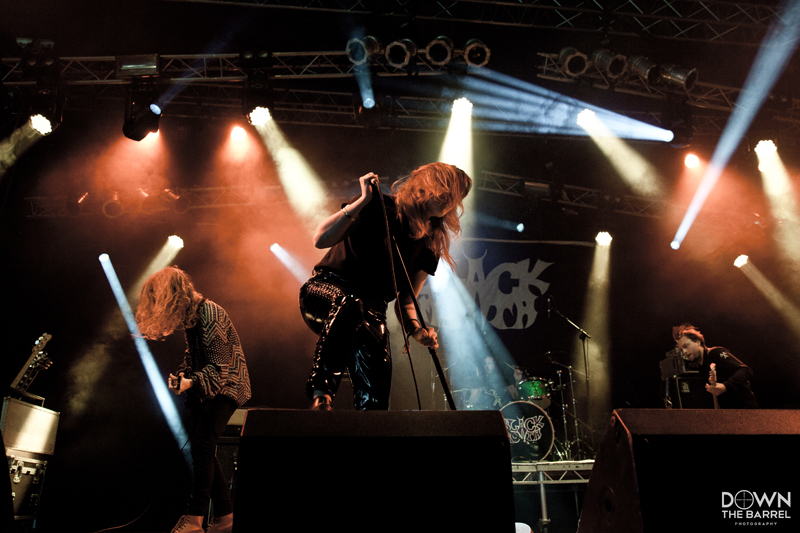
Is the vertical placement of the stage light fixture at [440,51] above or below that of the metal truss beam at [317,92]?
below

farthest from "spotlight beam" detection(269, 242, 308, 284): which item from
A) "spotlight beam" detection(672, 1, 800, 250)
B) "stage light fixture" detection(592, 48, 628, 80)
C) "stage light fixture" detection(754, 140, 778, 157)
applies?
"stage light fixture" detection(754, 140, 778, 157)

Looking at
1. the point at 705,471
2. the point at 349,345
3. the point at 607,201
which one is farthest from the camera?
the point at 607,201

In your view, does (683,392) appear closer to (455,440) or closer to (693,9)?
(693,9)

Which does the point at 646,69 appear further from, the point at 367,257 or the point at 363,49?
the point at 367,257

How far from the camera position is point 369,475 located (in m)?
1.32

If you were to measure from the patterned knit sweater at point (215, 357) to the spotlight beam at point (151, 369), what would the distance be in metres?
4.47

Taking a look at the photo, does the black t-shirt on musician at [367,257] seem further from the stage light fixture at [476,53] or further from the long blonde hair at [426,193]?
the stage light fixture at [476,53]

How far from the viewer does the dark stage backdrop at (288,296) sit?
753 centimetres

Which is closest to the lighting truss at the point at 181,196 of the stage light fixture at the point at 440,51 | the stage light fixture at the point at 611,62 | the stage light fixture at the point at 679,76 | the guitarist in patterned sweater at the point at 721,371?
the stage light fixture at the point at 440,51

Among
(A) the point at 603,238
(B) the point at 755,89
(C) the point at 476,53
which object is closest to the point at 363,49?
(C) the point at 476,53

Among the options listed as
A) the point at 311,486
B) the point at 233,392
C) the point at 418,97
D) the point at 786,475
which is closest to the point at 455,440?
the point at 311,486

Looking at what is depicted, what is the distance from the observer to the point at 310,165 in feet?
28.6

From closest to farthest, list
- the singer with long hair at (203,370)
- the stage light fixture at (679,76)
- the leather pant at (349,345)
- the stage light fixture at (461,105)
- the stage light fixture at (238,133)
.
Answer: the leather pant at (349,345) → the singer with long hair at (203,370) → the stage light fixture at (679,76) → the stage light fixture at (461,105) → the stage light fixture at (238,133)

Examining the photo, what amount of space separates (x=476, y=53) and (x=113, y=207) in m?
5.97
